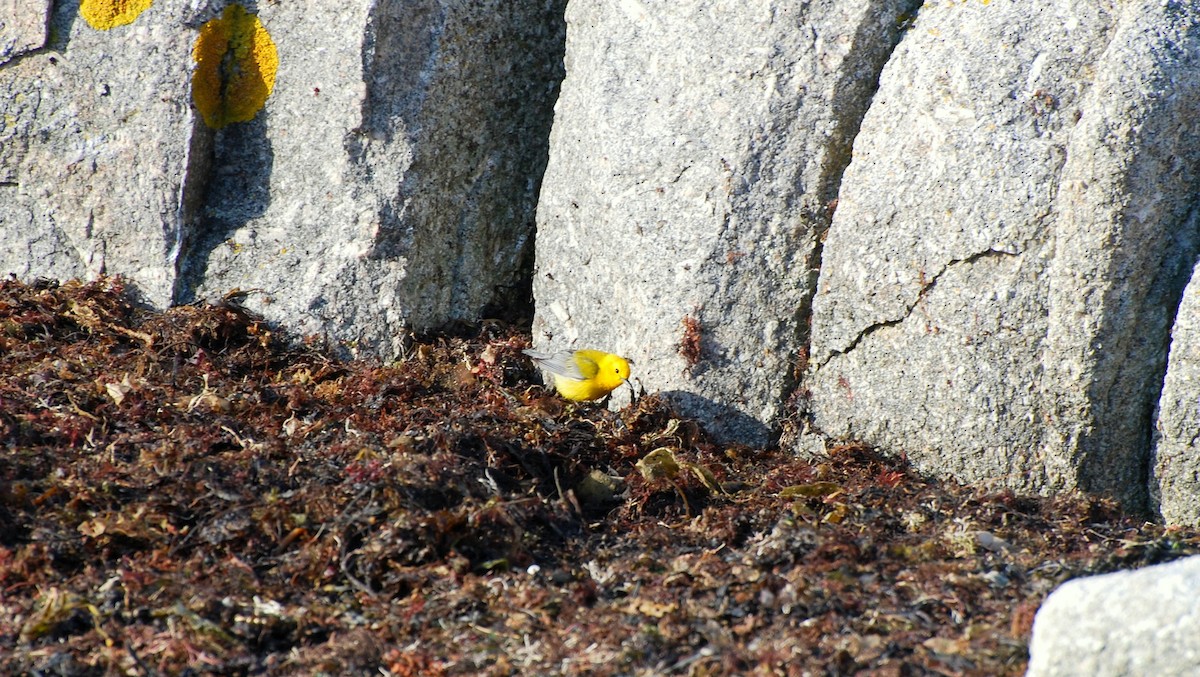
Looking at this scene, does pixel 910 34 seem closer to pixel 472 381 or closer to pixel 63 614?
pixel 472 381

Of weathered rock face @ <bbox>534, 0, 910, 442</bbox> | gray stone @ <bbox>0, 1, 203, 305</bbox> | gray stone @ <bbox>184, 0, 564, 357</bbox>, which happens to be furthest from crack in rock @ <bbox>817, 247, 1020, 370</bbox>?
gray stone @ <bbox>0, 1, 203, 305</bbox>

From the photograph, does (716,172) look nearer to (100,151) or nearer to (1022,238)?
(1022,238)

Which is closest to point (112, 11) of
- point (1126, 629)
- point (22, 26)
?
point (22, 26)

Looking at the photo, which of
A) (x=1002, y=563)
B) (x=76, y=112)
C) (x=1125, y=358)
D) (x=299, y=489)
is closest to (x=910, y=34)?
(x=1125, y=358)

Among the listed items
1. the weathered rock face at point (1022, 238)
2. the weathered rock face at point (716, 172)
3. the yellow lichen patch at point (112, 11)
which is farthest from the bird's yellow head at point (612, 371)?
the yellow lichen patch at point (112, 11)

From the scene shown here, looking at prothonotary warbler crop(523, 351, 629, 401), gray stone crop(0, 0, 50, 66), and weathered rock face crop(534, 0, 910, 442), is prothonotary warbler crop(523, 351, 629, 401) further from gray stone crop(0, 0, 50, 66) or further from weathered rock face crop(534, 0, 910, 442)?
gray stone crop(0, 0, 50, 66)
